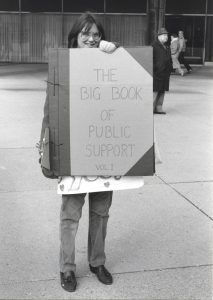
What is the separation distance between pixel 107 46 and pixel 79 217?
1121 millimetres

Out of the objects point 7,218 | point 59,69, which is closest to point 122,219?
point 7,218

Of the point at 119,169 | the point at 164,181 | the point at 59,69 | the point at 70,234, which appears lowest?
the point at 164,181

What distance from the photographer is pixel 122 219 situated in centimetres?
500

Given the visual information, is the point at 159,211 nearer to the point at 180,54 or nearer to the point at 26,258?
the point at 26,258

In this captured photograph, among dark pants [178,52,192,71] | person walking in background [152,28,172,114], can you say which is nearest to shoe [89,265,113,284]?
person walking in background [152,28,172,114]

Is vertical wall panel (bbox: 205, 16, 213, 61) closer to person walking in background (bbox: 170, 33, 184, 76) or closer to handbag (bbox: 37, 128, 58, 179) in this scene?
person walking in background (bbox: 170, 33, 184, 76)

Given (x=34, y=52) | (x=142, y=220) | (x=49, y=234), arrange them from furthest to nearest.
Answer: (x=34, y=52), (x=142, y=220), (x=49, y=234)

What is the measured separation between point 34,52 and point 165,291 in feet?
74.9

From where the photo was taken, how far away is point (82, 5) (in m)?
25.4

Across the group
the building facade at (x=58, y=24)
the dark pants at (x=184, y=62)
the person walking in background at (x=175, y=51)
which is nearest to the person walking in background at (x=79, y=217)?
the person walking in background at (x=175, y=51)

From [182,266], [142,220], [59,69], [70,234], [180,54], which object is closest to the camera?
[59,69]

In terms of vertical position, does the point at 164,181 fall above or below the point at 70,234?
below

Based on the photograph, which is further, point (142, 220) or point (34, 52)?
point (34, 52)

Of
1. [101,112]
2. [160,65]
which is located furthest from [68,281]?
[160,65]
